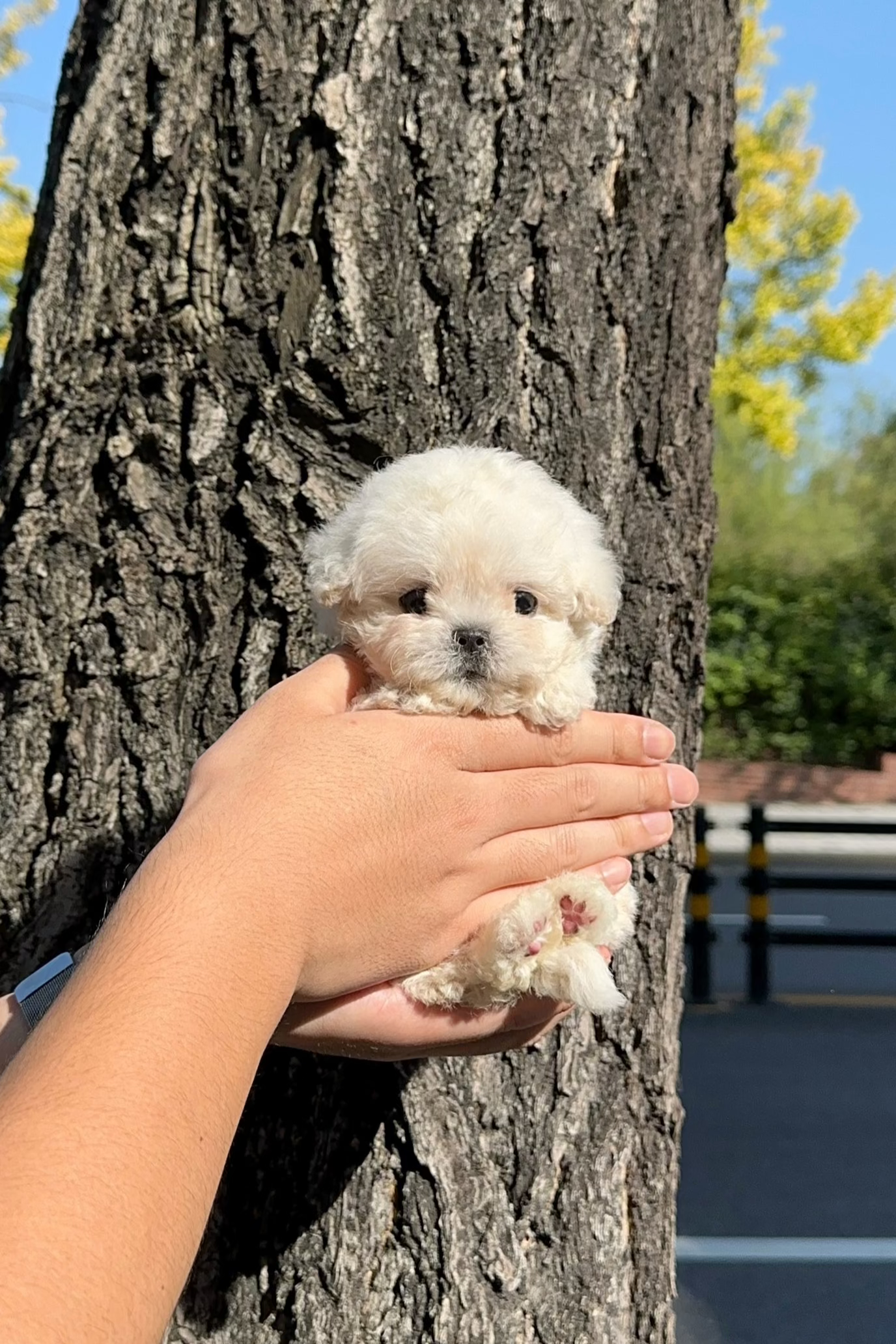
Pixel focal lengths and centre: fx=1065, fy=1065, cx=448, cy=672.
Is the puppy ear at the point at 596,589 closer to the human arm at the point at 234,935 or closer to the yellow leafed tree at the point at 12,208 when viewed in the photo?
the human arm at the point at 234,935

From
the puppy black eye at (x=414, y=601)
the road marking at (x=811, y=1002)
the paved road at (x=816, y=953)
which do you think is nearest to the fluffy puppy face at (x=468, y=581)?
the puppy black eye at (x=414, y=601)

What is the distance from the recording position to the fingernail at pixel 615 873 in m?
1.80

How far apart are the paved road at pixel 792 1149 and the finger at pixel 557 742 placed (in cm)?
407

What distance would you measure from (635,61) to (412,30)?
44cm

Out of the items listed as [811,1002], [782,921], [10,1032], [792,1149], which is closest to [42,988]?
[10,1032]

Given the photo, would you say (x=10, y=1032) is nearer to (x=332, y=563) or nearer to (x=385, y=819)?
(x=385, y=819)

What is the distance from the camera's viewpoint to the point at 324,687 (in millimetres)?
1707

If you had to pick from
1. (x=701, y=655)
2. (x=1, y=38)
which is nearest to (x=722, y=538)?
(x=1, y=38)

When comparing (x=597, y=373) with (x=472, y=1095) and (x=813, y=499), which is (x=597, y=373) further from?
(x=813, y=499)

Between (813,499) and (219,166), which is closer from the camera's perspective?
(219,166)

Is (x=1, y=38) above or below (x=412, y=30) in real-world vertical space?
above

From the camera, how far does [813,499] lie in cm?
2302

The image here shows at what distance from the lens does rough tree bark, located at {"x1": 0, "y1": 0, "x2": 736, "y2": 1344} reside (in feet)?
6.36

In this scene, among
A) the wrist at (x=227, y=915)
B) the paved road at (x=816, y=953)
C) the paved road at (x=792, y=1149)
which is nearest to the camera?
the wrist at (x=227, y=915)
